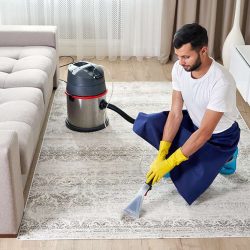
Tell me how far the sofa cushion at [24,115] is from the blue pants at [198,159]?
609mm

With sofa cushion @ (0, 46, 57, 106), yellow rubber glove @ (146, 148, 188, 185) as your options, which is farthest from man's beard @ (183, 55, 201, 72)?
sofa cushion @ (0, 46, 57, 106)

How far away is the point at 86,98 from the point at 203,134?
1021 millimetres

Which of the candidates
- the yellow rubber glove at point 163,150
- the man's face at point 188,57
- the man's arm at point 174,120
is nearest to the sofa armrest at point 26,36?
the man's arm at point 174,120

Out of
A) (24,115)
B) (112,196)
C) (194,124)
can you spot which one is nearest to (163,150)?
(194,124)

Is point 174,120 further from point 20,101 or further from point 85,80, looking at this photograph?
point 20,101

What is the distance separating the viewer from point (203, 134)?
236 centimetres

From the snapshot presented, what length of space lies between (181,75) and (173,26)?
199 centimetres

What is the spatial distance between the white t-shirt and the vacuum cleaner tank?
0.70 m

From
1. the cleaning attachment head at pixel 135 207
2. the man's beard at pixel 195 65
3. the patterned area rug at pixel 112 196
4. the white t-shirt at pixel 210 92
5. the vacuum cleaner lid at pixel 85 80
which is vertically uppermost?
the man's beard at pixel 195 65

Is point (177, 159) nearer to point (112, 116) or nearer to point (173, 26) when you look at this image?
point (112, 116)

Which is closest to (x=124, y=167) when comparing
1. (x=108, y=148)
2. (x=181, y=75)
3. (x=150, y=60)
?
(x=108, y=148)

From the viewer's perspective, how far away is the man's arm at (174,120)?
2.57 metres

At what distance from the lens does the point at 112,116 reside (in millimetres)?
3500

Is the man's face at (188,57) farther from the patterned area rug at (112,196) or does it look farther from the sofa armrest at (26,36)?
the sofa armrest at (26,36)
